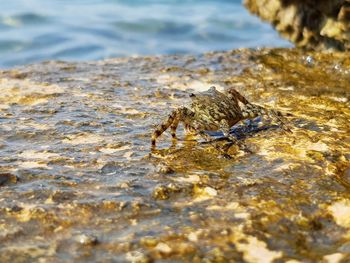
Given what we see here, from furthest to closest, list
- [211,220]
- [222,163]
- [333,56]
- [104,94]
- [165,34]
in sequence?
[165,34] → [333,56] → [104,94] → [222,163] → [211,220]

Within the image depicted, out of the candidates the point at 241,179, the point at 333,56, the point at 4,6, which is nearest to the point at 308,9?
the point at 333,56

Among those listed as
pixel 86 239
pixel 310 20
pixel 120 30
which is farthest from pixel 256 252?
pixel 120 30

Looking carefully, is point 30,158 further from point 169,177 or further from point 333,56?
point 333,56

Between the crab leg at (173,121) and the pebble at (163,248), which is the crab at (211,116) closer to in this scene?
the crab leg at (173,121)

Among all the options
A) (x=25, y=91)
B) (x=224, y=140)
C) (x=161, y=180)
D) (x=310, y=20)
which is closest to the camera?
(x=161, y=180)

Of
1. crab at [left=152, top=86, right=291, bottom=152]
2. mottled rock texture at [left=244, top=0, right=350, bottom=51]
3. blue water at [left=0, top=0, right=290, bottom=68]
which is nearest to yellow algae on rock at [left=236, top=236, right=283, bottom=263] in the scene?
crab at [left=152, top=86, right=291, bottom=152]

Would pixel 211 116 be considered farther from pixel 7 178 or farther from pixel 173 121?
pixel 7 178
